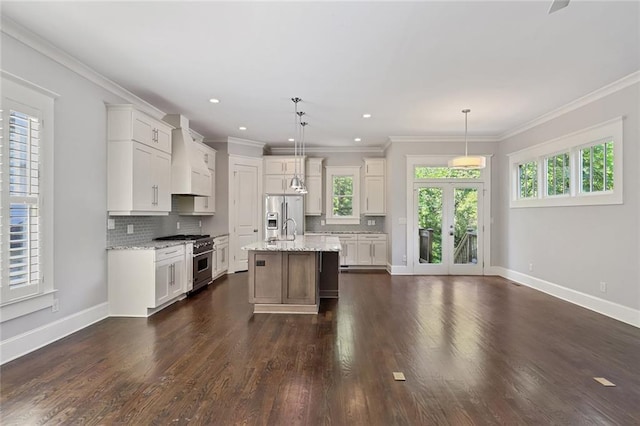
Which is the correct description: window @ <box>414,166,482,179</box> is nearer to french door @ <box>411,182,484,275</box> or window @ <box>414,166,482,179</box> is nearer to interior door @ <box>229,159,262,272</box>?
french door @ <box>411,182,484,275</box>

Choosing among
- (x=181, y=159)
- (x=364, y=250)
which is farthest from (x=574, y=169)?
(x=181, y=159)

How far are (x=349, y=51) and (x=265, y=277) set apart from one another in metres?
2.87

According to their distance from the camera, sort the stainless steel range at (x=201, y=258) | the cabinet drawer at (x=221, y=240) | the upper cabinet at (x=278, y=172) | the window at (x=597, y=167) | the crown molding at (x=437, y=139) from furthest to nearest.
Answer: the upper cabinet at (x=278, y=172) → the crown molding at (x=437, y=139) → the cabinet drawer at (x=221, y=240) → the stainless steel range at (x=201, y=258) → the window at (x=597, y=167)

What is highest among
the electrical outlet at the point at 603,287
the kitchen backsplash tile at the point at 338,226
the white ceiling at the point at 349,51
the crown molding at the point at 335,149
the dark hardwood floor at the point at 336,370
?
the white ceiling at the point at 349,51

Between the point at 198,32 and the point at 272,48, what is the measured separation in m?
0.68

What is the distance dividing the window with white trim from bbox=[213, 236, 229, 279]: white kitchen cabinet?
5793mm

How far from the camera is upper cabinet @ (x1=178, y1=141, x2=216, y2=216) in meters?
6.07

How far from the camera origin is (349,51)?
3.30 meters

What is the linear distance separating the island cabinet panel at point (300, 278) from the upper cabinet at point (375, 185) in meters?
3.78

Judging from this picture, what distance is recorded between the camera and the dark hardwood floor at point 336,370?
2158 millimetres

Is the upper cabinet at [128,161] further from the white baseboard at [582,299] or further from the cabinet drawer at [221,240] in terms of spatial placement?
the white baseboard at [582,299]

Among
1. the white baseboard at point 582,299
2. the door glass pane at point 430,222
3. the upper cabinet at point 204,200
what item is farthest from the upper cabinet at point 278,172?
the white baseboard at point 582,299

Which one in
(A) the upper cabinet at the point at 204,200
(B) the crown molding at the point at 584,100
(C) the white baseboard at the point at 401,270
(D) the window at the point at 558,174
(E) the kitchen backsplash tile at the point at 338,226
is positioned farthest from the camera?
(E) the kitchen backsplash tile at the point at 338,226

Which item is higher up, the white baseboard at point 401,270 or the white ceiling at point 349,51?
the white ceiling at point 349,51
